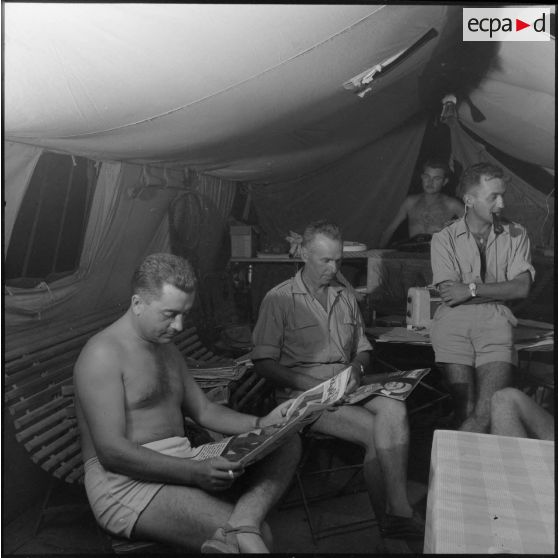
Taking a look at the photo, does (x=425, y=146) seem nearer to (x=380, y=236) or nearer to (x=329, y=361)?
(x=380, y=236)

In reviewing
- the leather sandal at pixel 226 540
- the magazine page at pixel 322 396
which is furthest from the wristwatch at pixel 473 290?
the leather sandal at pixel 226 540

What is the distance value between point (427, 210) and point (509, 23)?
1739 mm

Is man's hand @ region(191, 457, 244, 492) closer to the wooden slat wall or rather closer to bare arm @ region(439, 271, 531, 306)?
the wooden slat wall

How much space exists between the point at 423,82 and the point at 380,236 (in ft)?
3.12

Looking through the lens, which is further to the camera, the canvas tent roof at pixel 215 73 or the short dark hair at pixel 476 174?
the short dark hair at pixel 476 174

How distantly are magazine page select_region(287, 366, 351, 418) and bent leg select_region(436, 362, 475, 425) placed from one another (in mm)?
779

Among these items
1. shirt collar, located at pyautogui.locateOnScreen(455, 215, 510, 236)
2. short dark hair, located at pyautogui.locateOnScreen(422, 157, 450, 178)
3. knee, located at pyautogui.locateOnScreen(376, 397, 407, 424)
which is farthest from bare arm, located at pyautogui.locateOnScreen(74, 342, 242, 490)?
short dark hair, located at pyautogui.locateOnScreen(422, 157, 450, 178)

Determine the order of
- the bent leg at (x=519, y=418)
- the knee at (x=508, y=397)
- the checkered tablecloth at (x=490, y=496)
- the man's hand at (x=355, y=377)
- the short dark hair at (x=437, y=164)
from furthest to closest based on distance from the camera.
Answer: the short dark hair at (x=437, y=164), the man's hand at (x=355, y=377), the knee at (x=508, y=397), the bent leg at (x=519, y=418), the checkered tablecloth at (x=490, y=496)

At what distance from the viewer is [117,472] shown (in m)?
1.90

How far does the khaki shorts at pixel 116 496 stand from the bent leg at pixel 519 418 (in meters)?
1.22

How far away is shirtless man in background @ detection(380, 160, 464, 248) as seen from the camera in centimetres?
371

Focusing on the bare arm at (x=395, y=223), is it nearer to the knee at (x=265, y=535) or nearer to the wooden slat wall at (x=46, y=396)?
the wooden slat wall at (x=46, y=396)

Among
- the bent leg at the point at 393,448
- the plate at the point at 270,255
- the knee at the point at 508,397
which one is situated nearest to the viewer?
the knee at the point at 508,397

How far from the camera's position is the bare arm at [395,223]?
372 centimetres
